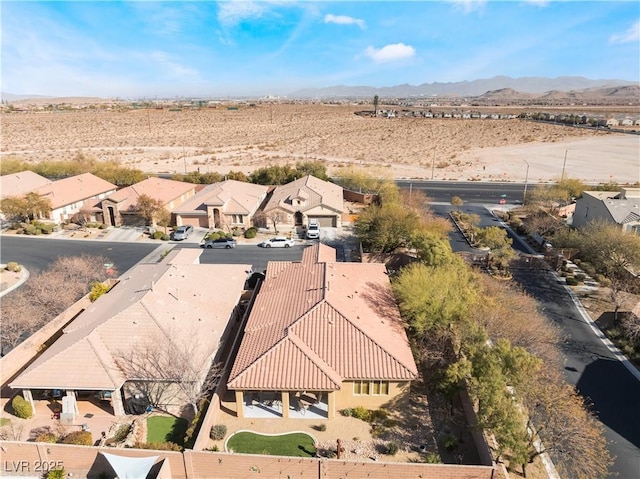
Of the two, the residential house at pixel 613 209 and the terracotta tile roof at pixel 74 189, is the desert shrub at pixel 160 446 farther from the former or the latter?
the terracotta tile roof at pixel 74 189

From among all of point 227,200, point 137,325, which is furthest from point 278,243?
point 137,325

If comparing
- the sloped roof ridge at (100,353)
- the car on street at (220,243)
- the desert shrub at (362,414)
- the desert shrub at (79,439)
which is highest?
the sloped roof ridge at (100,353)

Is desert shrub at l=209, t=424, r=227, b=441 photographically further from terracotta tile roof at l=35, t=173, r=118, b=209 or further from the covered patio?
terracotta tile roof at l=35, t=173, r=118, b=209

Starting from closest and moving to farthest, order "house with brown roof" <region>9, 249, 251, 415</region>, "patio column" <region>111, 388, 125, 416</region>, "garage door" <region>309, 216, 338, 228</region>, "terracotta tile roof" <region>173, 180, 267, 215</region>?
"house with brown roof" <region>9, 249, 251, 415</region>, "patio column" <region>111, 388, 125, 416</region>, "terracotta tile roof" <region>173, 180, 267, 215</region>, "garage door" <region>309, 216, 338, 228</region>

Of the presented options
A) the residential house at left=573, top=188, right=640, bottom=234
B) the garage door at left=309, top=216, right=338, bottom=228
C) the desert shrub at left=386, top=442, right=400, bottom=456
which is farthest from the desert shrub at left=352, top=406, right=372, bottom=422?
the residential house at left=573, top=188, right=640, bottom=234

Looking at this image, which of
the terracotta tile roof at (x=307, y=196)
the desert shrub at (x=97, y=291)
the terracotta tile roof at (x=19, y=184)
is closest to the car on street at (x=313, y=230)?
the terracotta tile roof at (x=307, y=196)

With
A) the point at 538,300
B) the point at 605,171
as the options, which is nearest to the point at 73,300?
the point at 538,300

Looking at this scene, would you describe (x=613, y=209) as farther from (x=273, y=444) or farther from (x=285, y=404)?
(x=273, y=444)
